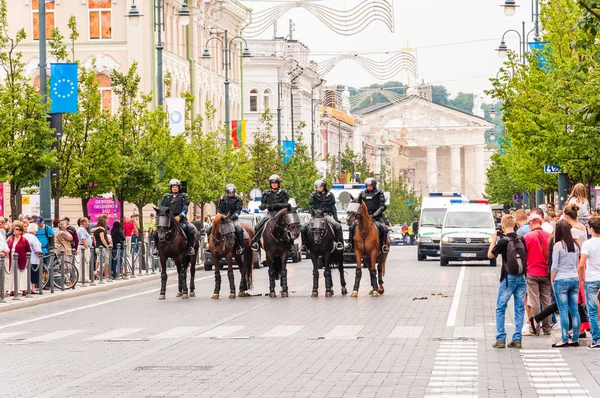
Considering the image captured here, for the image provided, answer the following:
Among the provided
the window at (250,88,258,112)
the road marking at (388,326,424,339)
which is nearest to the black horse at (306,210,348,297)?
the road marking at (388,326,424,339)

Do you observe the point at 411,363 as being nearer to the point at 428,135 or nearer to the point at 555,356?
the point at 555,356

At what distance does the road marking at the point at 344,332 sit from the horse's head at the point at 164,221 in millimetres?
7923

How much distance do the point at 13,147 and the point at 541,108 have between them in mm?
17042

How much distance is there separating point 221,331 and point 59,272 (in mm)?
13029

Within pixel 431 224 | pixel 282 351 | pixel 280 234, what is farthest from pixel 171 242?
pixel 431 224

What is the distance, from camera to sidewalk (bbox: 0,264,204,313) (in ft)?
92.6

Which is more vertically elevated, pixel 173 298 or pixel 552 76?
pixel 552 76

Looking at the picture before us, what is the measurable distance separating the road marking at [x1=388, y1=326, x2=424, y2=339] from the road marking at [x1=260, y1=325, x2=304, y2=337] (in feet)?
4.68

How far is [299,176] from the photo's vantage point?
82250 millimetres

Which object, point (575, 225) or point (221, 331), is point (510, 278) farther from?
point (221, 331)

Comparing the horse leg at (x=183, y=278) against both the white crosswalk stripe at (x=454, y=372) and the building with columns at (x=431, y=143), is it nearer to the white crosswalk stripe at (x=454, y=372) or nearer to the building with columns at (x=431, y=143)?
the white crosswalk stripe at (x=454, y=372)

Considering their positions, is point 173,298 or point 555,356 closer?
point 555,356

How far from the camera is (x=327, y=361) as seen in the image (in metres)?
16.2

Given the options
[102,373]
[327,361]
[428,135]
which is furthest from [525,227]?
[428,135]
